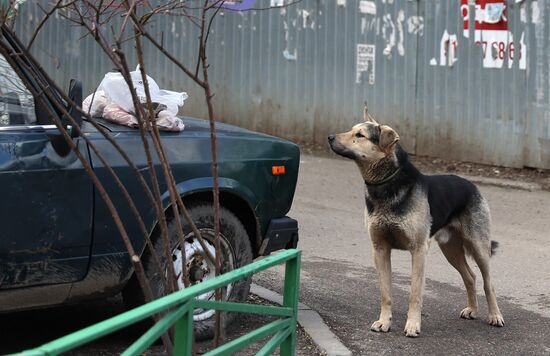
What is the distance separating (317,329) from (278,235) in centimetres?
62

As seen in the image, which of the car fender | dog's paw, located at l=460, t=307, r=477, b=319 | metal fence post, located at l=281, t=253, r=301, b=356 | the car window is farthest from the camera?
dog's paw, located at l=460, t=307, r=477, b=319

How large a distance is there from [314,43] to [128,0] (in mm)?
10405

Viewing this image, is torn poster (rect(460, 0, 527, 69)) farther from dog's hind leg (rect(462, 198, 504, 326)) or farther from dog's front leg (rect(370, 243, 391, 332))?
dog's front leg (rect(370, 243, 391, 332))

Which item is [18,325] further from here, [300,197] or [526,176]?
[526,176]

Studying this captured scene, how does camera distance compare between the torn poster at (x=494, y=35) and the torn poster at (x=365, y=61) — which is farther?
the torn poster at (x=365, y=61)

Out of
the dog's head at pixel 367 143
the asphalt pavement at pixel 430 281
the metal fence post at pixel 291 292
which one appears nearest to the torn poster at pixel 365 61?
the asphalt pavement at pixel 430 281

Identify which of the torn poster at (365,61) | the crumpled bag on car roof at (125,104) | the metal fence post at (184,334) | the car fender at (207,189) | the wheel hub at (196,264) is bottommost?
the wheel hub at (196,264)

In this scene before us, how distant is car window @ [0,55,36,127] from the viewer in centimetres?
575

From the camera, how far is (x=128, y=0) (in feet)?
14.4

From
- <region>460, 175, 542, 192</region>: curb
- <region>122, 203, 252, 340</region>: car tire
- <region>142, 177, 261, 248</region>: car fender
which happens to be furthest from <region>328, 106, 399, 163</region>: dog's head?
<region>460, 175, 542, 192</region>: curb

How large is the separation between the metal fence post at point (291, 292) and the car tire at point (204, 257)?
58.3 inches

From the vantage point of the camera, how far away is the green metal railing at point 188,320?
2.83m

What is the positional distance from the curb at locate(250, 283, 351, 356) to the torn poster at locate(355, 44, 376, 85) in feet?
22.6

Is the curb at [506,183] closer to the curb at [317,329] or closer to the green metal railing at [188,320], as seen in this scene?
the curb at [317,329]
